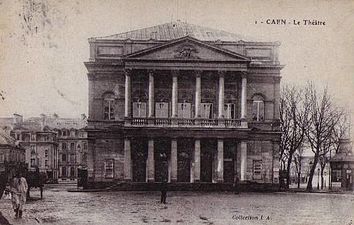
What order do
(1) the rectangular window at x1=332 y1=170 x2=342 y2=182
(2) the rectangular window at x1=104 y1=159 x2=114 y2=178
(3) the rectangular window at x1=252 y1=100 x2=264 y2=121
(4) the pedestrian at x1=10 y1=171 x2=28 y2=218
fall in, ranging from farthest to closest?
(3) the rectangular window at x1=252 y1=100 x2=264 y2=121 < (2) the rectangular window at x1=104 y1=159 x2=114 y2=178 < (1) the rectangular window at x1=332 y1=170 x2=342 y2=182 < (4) the pedestrian at x1=10 y1=171 x2=28 y2=218

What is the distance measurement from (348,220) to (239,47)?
2844 millimetres

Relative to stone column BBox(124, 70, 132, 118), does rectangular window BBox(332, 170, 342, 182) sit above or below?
below

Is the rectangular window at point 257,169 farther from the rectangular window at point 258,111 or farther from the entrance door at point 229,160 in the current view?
the rectangular window at point 258,111

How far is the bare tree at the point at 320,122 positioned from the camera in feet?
28.0

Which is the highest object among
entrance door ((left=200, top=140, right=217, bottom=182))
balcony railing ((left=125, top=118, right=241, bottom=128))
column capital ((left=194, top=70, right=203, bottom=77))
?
column capital ((left=194, top=70, right=203, bottom=77))

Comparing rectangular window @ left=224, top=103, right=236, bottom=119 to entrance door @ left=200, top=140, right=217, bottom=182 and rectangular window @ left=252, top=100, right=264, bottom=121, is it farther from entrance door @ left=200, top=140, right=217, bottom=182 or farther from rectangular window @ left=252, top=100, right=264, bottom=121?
entrance door @ left=200, top=140, right=217, bottom=182

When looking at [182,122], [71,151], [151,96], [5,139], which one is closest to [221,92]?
[182,122]

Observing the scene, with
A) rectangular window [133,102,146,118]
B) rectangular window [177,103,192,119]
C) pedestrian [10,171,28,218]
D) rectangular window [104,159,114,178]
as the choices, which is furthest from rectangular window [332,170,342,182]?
pedestrian [10,171,28,218]

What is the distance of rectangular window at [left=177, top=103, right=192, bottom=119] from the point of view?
398 inches

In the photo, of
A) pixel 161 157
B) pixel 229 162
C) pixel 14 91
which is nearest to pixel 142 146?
pixel 161 157

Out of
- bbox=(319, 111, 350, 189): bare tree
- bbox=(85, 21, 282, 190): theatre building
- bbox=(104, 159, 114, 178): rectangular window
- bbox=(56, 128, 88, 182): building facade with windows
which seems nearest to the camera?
bbox=(319, 111, 350, 189): bare tree

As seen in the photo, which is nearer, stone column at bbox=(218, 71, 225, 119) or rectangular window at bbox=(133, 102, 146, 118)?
rectangular window at bbox=(133, 102, 146, 118)

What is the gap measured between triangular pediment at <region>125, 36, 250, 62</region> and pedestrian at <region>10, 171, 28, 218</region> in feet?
9.41

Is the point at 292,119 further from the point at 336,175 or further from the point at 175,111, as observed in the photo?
the point at 175,111
